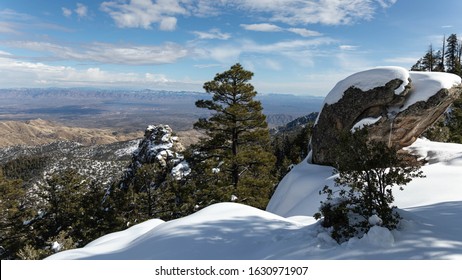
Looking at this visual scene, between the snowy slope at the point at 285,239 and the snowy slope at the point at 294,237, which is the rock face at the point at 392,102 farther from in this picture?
the snowy slope at the point at 285,239

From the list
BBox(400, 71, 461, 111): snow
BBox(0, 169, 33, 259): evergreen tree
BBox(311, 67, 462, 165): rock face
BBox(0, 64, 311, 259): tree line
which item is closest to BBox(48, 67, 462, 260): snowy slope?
BBox(311, 67, 462, 165): rock face

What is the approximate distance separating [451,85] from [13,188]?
3565 centimetres

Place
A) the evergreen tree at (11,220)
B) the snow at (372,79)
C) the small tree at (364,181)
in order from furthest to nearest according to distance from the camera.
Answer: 1. the evergreen tree at (11,220)
2. the snow at (372,79)
3. the small tree at (364,181)

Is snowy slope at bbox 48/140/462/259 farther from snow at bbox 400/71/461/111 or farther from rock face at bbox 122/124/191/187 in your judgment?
rock face at bbox 122/124/191/187

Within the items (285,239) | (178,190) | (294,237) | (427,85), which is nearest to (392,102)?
(427,85)

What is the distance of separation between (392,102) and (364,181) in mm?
11984

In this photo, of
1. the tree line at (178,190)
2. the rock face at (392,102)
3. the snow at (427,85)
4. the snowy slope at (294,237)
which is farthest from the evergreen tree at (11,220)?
the snow at (427,85)

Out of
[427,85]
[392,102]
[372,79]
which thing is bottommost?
[392,102]

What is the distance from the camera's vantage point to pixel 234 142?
18422mm

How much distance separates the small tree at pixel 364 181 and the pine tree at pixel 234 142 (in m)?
10.8

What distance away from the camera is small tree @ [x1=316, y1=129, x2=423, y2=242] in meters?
6.13

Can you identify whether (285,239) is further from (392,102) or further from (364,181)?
(392,102)

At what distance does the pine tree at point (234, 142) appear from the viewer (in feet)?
57.4

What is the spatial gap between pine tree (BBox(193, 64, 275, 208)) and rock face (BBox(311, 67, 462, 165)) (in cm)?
492
